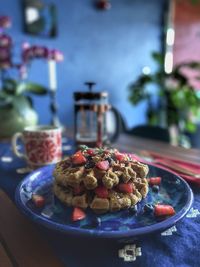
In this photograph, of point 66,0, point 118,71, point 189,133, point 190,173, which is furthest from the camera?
point 189,133

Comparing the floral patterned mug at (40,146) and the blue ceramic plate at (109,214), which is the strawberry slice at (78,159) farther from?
the floral patterned mug at (40,146)

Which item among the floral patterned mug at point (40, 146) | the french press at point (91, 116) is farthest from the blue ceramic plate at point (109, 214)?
the french press at point (91, 116)

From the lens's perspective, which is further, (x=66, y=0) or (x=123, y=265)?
(x=66, y=0)

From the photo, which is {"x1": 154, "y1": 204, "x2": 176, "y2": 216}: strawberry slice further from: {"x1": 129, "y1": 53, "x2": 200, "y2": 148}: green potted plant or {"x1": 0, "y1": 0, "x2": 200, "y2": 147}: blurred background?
{"x1": 129, "y1": 53, "x2": 200, "y2": 148}: green potted plant

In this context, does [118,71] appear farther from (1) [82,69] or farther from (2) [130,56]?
(1) [82,69]

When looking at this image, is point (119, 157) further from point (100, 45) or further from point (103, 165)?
point (100, 45)

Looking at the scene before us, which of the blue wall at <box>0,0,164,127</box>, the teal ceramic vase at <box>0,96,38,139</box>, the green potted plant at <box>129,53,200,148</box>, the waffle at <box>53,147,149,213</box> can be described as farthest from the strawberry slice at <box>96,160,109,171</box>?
the green potted plant at <box>129,53,200,148</box>

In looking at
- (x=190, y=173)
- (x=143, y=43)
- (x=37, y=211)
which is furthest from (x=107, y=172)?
(x=143, y=43)
